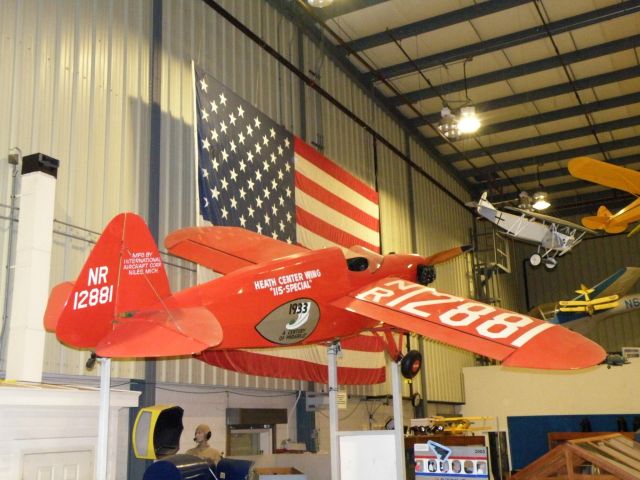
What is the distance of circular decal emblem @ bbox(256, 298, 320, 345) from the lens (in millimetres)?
6262

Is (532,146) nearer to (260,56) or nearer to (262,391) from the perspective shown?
(260,56)

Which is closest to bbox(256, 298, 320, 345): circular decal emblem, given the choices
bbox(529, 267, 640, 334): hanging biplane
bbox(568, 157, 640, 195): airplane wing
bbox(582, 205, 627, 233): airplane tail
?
bbox(568, 157, 640, 195): airplane wing

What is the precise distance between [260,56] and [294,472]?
6.43 meters

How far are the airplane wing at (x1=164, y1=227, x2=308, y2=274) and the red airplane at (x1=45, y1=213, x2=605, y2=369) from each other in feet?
0.04

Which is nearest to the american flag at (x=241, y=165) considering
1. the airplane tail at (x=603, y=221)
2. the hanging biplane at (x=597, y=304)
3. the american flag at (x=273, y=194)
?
the american flag at (x=273, y=194)

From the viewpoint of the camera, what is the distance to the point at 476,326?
5672 mm

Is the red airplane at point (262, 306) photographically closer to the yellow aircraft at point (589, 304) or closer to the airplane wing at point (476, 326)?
the airplane wing at point (476, 326)

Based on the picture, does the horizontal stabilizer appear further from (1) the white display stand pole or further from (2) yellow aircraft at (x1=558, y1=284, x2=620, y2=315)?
(2) yellow aircraft at (x1=558, y1=284, x2=620, y2=315)

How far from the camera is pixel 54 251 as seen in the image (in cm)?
661

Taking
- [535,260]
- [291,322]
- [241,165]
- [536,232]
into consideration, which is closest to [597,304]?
[535,260]

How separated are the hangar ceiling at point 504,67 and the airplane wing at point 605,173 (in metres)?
2.47

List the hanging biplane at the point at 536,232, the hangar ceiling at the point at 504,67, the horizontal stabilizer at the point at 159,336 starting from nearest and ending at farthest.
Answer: the horizontal stabilizer at the point at 159,336 < the hangar ceiling at the point at 504,67 < the hanging biplane at the point at 536,232

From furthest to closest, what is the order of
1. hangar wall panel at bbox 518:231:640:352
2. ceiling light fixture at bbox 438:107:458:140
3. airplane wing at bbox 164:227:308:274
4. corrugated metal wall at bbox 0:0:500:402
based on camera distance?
hangar wall panel at bbox 518:231:640:352
ceiling light fixture at bbox 438:107:458:140
airplane wing at bbox 164:227:308:274
corrugated metal wall at bbox 0:0:500:402

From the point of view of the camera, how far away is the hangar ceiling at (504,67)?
1245 cm
